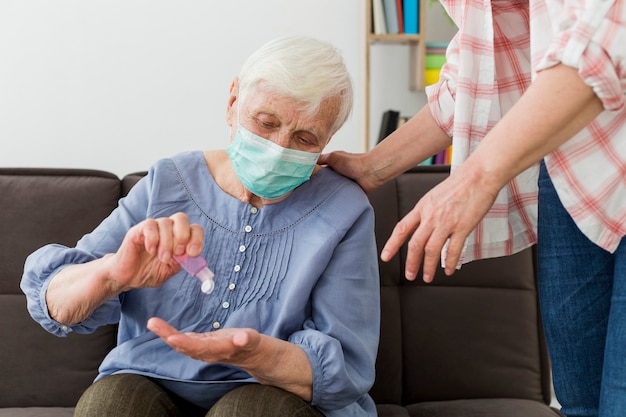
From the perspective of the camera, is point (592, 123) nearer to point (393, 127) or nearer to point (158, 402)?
point (158, 402)

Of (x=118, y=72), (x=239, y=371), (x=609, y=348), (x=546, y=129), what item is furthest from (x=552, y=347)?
(x=118, y=72)

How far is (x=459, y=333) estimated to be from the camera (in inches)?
75.1

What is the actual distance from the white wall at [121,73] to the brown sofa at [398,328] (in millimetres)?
915

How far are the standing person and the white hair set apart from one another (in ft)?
0.72

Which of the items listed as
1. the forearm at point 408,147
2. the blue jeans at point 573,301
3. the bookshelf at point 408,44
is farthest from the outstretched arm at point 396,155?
the bookshelf at point 408,44

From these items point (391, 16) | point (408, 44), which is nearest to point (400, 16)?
point (391, 16)

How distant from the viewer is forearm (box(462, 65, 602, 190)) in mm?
1001

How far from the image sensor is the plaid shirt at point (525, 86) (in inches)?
38.7

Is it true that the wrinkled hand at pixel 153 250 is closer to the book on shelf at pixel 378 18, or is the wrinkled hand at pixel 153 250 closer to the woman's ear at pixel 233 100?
the woman's ear at pixel 233 100

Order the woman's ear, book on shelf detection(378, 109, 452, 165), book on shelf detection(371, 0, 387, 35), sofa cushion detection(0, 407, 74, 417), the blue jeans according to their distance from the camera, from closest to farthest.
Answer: the blue jeans < the woman's ear < sofa cushion detection(0, 407, 74, 417) < book on shelf detection(371, 0, 387, 35) < book on shelf detection(378, 109, 452, 165)

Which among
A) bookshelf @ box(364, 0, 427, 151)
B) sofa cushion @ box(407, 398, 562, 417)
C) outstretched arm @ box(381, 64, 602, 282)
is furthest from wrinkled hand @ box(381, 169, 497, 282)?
bookshelf @ box(364, 0, 427, 151)

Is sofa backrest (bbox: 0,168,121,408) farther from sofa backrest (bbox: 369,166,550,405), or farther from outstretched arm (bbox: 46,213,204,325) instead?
sofa backrest (bbox: 369,166,550,405)

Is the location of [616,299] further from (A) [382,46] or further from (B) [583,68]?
(A) [382,46]

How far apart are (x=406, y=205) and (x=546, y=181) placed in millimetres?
733
